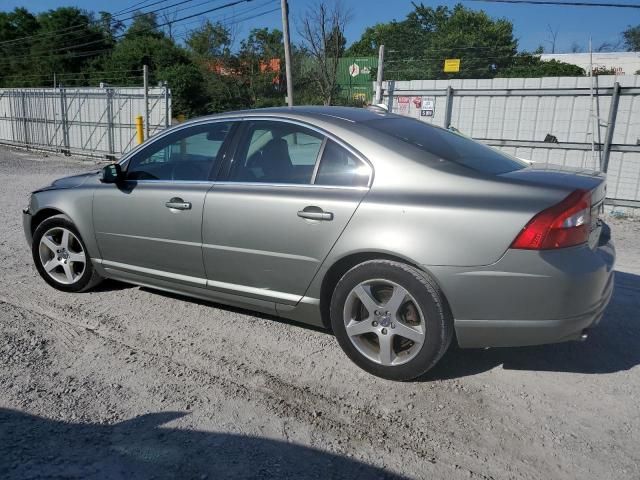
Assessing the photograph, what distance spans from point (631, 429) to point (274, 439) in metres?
1.83

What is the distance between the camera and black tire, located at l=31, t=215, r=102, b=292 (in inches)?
181

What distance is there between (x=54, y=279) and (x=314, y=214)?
2746 mm

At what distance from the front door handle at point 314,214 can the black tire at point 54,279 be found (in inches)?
87.5

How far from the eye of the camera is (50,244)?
15.5 ft

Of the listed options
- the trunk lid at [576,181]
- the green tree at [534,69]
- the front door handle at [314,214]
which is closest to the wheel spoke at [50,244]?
the front door handle at [314,214]

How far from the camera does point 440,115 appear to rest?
11.1m

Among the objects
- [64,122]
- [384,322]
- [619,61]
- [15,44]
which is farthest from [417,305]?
[15,44]

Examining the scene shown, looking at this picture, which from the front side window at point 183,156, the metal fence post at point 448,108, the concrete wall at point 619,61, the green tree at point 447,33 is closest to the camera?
the front side window at point 183,156

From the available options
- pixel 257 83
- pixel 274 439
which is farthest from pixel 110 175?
pixel 257 83

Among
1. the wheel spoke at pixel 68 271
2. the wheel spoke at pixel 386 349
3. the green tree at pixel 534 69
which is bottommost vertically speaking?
the wheel spoke at pixel 68 271

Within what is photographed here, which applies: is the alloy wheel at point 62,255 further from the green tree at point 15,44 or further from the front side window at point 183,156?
the green tree at point 15,44

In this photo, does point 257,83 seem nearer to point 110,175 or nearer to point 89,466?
point 110,175

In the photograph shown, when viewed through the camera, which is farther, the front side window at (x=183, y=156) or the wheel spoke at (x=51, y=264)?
the wheel spoke at (x=51, y=264)

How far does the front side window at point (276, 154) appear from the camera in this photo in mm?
3570
